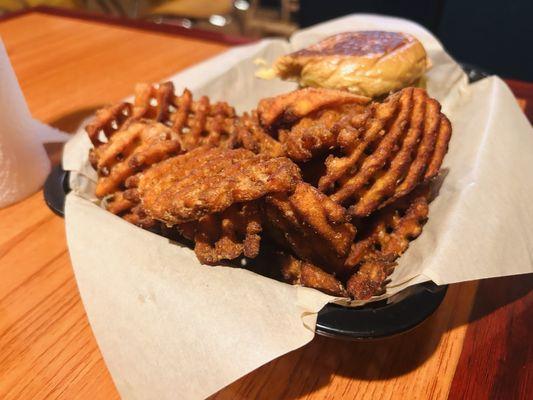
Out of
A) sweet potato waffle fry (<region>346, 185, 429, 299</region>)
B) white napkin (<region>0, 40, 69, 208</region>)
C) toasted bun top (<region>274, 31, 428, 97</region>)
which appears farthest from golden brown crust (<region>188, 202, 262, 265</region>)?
white napkin (<region>0, 40, 69, 208</region>)

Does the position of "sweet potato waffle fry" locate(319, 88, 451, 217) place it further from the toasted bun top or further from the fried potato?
the toasted bun top

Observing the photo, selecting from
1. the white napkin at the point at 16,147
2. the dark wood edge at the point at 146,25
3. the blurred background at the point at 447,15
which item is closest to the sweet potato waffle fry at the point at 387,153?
the white napkin at the point at 16,147

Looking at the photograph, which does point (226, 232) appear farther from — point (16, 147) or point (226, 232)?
Answer: point (16, 147)

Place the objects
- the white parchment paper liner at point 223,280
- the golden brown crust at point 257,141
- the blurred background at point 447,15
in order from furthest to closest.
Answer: the blurred background at point 447,15, the golden brown crust at point 257,141, the white parchment paper liner at point 223,280

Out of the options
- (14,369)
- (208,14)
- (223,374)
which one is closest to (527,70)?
(208,14)

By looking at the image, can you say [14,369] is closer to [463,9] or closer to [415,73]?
[415,73]

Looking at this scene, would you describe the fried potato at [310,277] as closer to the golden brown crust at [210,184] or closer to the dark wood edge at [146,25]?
the golden brown crust at [210,184]
